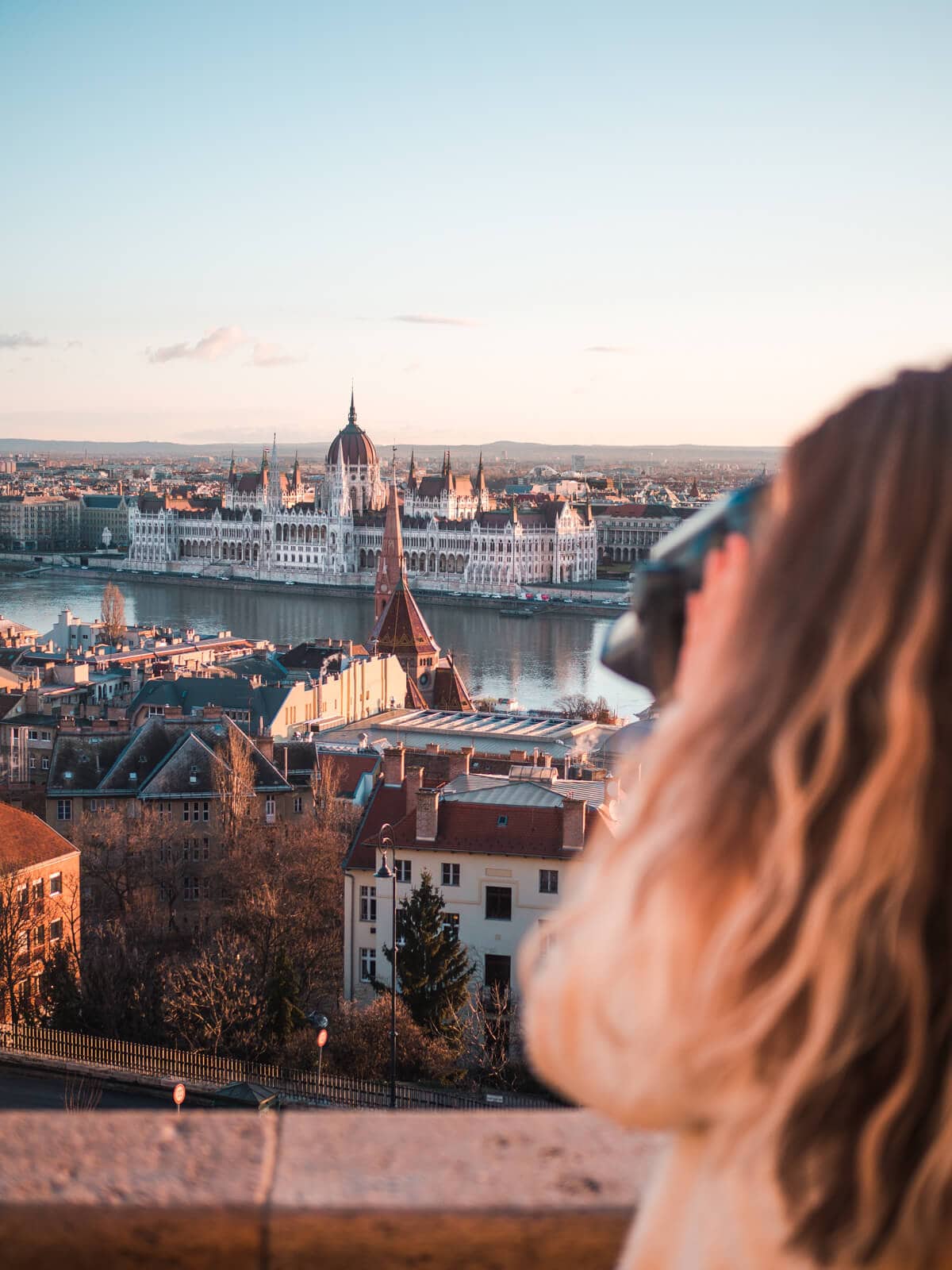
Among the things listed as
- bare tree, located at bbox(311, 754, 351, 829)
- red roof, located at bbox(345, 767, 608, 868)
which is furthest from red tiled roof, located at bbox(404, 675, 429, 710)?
red roof, located at bbox(345, 767, 608, 868)

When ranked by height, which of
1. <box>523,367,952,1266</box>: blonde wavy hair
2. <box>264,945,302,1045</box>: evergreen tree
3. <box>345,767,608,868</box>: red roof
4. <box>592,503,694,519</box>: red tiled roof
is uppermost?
<box>523,367,952,1266</box>: blonde wavy hair

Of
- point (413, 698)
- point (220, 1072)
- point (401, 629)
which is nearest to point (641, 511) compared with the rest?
point (401, 629)

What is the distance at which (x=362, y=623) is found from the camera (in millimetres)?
47406

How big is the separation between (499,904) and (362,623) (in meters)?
37.3

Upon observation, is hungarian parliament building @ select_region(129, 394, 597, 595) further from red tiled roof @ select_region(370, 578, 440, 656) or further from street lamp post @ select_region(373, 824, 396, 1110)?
street lamp post @ select_region(373, 824, 396, 1110)

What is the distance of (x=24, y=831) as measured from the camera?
1112cm

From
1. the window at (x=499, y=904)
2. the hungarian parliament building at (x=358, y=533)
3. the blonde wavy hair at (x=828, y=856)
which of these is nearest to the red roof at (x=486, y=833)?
the window at (x=499, y=904)

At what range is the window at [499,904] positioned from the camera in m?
10.4

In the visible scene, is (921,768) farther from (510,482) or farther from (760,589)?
(510,482)

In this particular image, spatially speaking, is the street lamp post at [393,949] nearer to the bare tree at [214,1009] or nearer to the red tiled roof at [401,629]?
the bare tree at [214,1009]

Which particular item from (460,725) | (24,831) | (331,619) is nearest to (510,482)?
(331,619)

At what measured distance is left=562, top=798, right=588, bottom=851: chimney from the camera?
10375mm

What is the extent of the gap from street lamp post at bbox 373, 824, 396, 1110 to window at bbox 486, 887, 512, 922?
677 mm

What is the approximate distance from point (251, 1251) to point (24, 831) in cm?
1068
